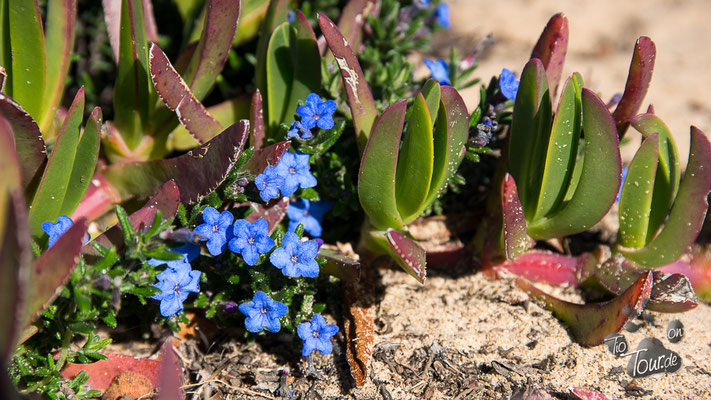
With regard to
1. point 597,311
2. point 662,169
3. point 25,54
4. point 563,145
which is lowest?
point 597,311

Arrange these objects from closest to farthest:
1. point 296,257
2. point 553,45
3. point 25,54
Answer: point 296,257 < point 25,54 < point 553,45

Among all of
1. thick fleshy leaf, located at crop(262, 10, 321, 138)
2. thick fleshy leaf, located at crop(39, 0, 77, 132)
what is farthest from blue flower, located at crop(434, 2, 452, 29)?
thick fleshy leaf, located at crop(39, 0, 77, 132)

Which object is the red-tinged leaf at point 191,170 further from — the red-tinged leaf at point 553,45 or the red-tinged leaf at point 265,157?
the red-tinged leaf at point 553,45

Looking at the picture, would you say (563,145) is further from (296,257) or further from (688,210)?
(296,257)

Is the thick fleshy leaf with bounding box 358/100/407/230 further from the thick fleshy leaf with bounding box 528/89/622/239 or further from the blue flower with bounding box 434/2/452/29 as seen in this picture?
the blue flower with bounding box 434/2/452/29

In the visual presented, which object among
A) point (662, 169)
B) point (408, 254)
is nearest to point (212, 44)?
point (408, 254)
